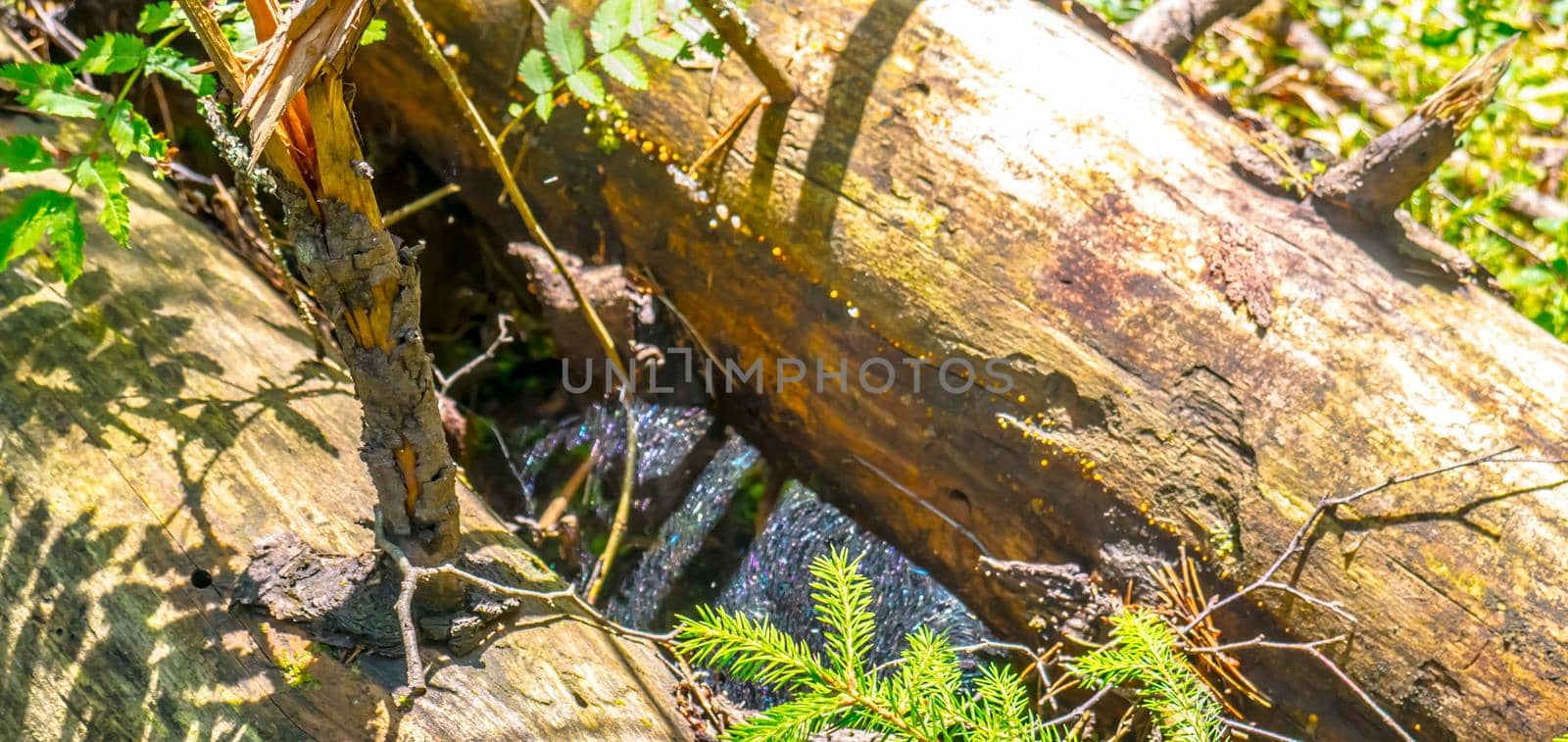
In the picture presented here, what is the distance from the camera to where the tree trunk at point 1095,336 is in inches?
80.3

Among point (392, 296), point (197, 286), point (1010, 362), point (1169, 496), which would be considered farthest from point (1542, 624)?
point (197, 286)

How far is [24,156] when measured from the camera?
1.86 meters

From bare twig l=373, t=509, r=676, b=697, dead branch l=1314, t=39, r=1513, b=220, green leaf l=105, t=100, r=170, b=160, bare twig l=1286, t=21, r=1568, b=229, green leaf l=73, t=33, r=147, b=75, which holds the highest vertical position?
bare twig l=1286, t=21, r=1568, b=229

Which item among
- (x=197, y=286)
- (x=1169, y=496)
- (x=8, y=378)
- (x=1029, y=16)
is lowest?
(x=8, y=378)

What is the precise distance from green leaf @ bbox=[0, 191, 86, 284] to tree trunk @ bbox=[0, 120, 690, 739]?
1.13ft

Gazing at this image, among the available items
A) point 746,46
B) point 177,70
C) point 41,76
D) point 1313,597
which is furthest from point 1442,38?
point 41,76

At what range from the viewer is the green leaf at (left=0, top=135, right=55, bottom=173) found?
1844mm

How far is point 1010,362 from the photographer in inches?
90.0

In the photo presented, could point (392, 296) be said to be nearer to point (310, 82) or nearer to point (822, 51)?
point (310, 82)

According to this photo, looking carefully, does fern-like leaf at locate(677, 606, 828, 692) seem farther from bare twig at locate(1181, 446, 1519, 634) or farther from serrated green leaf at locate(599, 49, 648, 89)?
serrated green leaf at locate(599, 49, 648, 89)

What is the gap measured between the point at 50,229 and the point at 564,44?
3.62ft

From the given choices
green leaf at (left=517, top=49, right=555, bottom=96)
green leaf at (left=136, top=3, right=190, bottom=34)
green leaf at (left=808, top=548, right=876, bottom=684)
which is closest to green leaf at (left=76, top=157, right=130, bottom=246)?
green leaf at (left=136, top=3, right=190, bottom=34)

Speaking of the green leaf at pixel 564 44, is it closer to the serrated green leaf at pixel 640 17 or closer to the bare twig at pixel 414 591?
the serrated green leaf at pixel 640 17

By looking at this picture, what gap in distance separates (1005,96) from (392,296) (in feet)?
5.09
